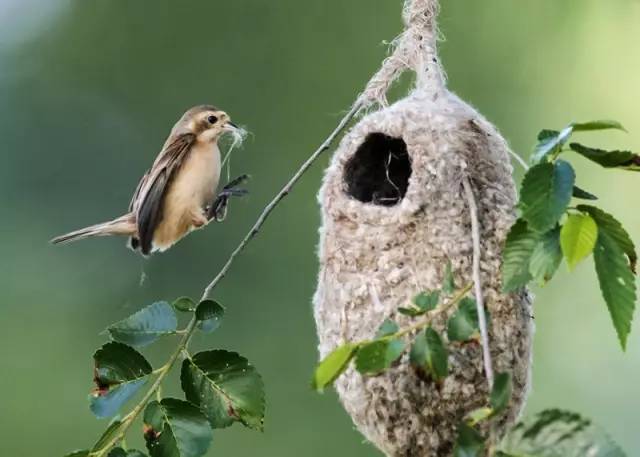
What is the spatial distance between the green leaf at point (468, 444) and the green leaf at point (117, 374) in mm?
555

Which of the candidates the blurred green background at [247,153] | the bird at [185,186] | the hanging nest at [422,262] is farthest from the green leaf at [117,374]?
the blurred green background at [247,153]

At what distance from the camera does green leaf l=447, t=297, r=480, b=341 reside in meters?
1.57

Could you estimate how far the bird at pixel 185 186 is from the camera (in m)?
2.33

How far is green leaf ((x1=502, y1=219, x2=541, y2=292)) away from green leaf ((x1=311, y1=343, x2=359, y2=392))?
21cm

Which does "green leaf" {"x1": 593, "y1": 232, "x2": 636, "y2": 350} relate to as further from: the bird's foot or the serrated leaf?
the bird's foot

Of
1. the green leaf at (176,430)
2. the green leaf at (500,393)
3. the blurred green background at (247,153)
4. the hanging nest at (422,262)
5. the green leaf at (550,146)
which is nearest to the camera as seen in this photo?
the green leaf at (500,393)

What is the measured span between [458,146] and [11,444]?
3.48 metres

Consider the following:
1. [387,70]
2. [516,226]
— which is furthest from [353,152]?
[516,226]

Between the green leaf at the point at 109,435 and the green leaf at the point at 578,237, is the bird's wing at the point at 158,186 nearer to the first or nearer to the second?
the green leaf at the point at 109,435

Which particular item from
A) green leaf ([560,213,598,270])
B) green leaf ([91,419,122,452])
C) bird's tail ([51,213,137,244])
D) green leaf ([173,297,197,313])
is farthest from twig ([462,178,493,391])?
bird's tail ([51,213,137,244])

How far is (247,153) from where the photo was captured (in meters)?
4.95

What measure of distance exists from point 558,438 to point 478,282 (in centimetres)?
26

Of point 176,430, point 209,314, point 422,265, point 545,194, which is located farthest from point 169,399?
point 545,194

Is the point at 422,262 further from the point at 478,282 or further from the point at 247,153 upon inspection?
the point at 247,153
